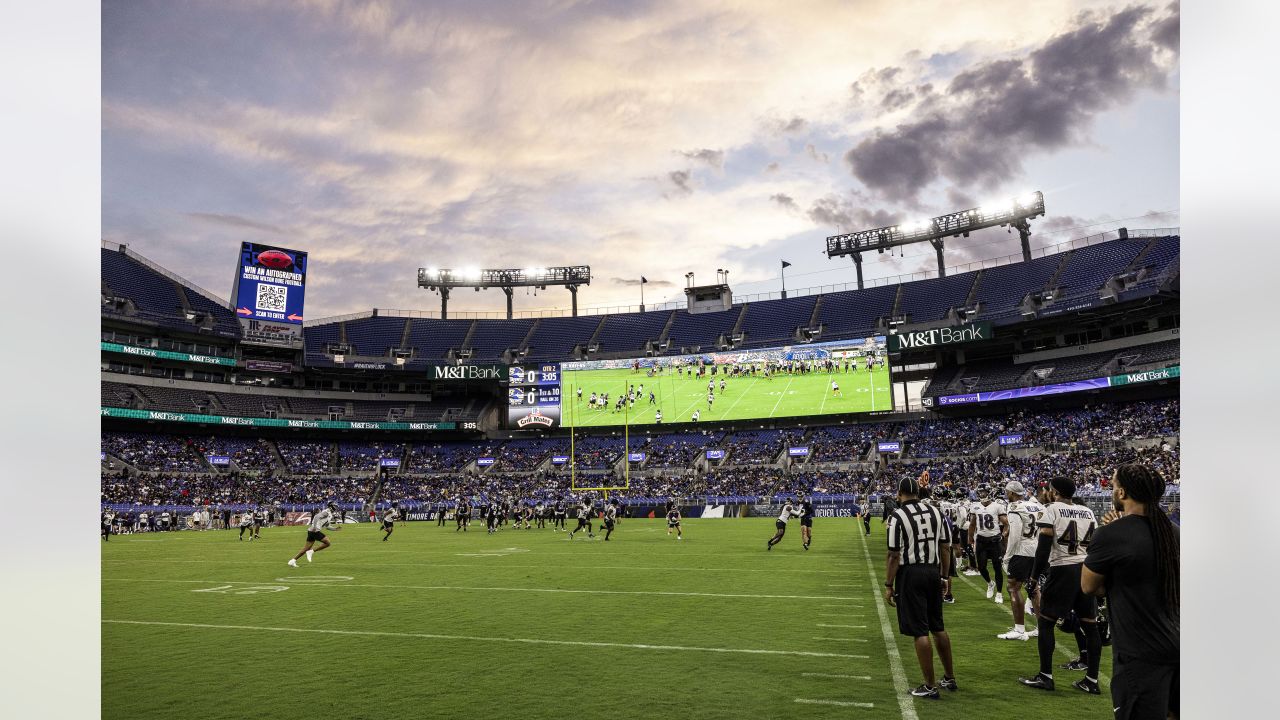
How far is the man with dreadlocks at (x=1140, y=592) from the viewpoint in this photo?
12.6ft

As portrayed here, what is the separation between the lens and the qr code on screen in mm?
56906

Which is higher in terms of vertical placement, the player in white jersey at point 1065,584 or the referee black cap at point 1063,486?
the referee black cap at point 1063,486

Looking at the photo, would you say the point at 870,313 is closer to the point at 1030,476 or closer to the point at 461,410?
the point at 1030,476

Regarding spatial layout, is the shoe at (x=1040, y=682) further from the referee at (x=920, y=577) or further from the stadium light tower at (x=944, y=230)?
the stadium light tower at (x=944, y=230)

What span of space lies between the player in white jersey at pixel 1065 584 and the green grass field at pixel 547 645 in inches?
10.0

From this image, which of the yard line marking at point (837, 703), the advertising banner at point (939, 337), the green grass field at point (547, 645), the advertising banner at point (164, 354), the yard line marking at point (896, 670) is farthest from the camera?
the advertising banner at point (164, 354)

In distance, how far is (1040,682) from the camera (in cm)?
739

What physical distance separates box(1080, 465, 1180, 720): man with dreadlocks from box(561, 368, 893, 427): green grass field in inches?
1845

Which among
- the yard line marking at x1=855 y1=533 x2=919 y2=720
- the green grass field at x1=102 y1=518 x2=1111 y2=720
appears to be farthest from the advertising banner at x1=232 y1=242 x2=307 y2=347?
the yard line marking at x1=855 y1=533 x2=919 y2=720

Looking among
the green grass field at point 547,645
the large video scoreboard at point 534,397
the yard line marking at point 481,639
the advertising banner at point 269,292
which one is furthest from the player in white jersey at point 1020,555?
the advertising banner at point 269,292

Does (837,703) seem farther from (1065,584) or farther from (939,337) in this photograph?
(939,337)

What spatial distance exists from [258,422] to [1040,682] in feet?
192
